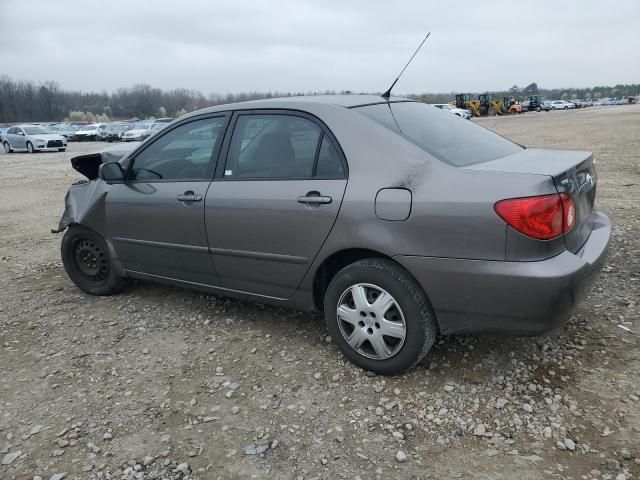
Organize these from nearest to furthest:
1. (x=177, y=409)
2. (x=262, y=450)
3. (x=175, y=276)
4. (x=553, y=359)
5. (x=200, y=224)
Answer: (x=262, y=450), (x=177, y=409), (x=553, y=359), (x=200, y=224), (x=175, y=276)

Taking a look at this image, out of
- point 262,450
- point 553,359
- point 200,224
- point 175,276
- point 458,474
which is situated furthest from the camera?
point 175,276

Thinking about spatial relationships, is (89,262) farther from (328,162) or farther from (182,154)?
(328,162)

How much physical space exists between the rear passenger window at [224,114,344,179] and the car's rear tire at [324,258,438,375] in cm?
62

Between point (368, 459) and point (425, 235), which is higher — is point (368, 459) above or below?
below

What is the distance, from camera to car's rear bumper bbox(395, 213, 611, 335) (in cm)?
250

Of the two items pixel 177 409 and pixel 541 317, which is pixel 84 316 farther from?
pixel 541 317

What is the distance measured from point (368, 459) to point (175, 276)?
216 cm

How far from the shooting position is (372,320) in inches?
117

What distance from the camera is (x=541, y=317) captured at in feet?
8.35

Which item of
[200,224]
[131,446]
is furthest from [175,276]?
[131,446]

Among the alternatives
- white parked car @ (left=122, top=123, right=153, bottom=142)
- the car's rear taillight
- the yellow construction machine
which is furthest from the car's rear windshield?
the yellow construction machine

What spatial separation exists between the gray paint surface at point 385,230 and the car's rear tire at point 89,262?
2.12ft

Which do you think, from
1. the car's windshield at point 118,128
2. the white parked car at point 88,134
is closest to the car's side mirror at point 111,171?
the car's windshield at point 118,128

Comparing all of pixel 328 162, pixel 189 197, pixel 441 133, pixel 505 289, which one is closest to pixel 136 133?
pixel 189 197
